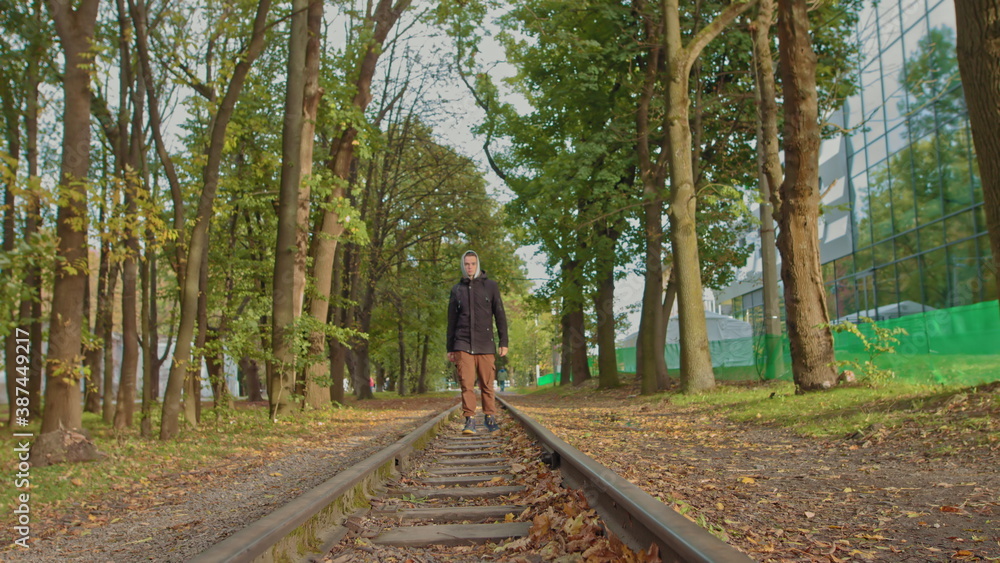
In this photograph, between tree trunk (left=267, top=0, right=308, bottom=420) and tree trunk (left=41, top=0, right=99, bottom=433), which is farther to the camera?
tree trunk (left=267, top=0, right=308, bottom=420)

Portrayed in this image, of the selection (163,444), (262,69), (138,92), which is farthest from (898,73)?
(163,444)

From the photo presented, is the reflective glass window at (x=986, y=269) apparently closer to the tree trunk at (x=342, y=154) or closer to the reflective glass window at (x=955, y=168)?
the reflective glass window at (x=955, y=168)

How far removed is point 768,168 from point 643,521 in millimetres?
11907

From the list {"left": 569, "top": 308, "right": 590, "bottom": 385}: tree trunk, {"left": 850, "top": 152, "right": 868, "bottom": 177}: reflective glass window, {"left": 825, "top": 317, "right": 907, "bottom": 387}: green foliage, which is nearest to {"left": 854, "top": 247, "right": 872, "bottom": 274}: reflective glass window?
{"left": 850, "top": 152, "right": 868, "bottom": 177}: reflective glass window

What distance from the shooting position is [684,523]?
304cm

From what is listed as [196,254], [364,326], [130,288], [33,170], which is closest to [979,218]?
[196,254]

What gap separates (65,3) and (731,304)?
47.5m

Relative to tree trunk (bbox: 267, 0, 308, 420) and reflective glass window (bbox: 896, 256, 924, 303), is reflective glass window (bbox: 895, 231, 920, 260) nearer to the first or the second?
reflective glass window (bbox: 896, 256, 924, 303)

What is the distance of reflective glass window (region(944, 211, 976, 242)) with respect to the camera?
72.8 ft

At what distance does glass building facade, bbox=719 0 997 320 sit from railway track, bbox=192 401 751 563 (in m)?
15.9

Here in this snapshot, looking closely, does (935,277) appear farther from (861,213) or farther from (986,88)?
(986,88)

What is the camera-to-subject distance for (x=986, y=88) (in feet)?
23.9

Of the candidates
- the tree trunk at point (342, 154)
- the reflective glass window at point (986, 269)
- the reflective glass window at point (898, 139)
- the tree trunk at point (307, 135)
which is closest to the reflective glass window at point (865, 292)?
the reflective glass window at point (898, 139)

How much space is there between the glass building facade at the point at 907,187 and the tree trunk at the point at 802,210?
7.46 m
